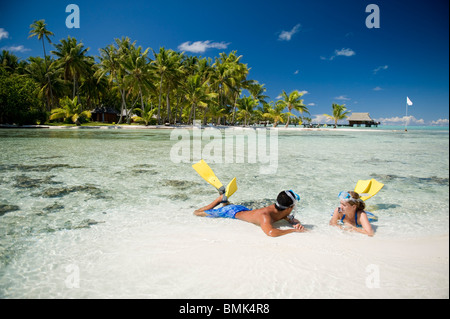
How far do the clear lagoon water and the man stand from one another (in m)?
0.13

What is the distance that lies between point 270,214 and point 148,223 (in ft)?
6.05

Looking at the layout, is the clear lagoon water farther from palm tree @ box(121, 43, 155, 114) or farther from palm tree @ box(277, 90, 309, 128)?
palm tree @ box(277, 90, 309, 128)

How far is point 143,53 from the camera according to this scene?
3309 centimetres

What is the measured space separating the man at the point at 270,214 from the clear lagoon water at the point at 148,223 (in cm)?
13

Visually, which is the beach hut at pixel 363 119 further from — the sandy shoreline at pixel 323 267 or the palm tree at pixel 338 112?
the sandy shoreline at pixel 323 267

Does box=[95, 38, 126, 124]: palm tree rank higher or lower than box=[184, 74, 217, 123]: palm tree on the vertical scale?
higher

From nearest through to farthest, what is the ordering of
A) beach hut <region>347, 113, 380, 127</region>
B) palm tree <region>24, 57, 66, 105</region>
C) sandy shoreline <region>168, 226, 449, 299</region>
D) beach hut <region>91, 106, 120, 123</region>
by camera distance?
sandy shoreline <region>168, 226, 449, 299</region>, palm tree <region>24, 57, 66, 105</region>, beach hut <region>91, 106, 120, 123</region>, beach hut <region>347, 113, 380, 127</region>

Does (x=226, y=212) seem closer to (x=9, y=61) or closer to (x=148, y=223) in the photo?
(x=148, y=223)

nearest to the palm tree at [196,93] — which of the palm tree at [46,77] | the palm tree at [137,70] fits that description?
the palm tree at [137,70]

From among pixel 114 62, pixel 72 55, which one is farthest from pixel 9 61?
pixel 114 62

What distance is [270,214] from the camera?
347 centimetres

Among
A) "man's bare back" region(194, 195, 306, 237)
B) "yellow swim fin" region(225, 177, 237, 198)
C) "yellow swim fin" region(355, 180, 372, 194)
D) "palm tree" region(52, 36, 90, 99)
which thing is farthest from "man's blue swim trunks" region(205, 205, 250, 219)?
"palm tree" region(52, 36, 90, 99)

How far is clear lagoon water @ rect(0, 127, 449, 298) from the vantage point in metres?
2.40
